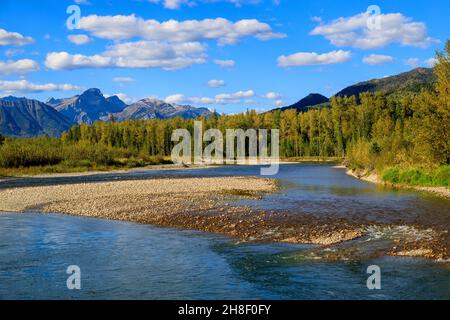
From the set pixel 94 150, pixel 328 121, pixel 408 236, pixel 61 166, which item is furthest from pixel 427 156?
pixel 328 121

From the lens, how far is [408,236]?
23.5 meters

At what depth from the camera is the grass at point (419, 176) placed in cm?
4606

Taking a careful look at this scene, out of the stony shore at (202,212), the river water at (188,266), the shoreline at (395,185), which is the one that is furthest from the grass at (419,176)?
the river water at (188,266)

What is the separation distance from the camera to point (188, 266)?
18.8 metres

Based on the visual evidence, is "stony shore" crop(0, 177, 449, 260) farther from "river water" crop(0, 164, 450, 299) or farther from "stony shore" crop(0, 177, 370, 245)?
"river water" crop(0, 164, 450, 299)

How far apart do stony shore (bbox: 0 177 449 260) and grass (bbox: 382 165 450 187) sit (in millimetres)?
15249

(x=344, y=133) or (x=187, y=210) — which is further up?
(x=344, y=133)

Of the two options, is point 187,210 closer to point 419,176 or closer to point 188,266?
point 188,266

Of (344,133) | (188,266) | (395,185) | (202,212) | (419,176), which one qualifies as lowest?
(188,266)

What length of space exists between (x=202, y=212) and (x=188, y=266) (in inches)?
535

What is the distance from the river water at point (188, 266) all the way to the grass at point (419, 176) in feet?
59.4

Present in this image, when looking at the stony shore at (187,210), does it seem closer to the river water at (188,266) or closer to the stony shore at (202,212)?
the stony shore at (202,212)

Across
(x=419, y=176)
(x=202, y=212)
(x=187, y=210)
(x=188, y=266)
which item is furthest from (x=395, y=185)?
(x=188, y=266)
